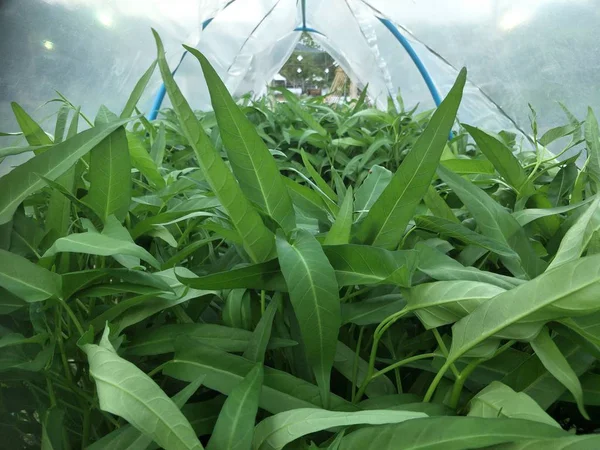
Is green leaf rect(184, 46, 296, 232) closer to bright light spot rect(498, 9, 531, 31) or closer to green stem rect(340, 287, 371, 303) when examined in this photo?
green stem rect(340, 287, 371, 303)

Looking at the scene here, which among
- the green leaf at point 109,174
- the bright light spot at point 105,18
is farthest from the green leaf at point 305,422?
the bright light spot at point 105,18

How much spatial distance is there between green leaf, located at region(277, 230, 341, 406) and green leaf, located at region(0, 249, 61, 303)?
0.14 m

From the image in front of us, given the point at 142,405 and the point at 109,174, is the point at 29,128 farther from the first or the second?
the point at 142,405

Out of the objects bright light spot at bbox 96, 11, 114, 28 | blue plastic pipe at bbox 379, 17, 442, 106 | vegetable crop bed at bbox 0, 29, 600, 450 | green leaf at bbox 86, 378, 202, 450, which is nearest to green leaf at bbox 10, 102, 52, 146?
vegetable crop bed at bbox 0, 29, 600, 450

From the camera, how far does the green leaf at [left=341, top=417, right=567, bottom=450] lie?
0.22m

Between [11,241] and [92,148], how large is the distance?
9cm

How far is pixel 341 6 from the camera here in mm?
3193

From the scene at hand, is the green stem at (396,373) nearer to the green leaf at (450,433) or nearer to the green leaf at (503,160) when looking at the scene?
the green leaf at (450,433)

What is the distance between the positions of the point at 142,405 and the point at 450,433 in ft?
0.49

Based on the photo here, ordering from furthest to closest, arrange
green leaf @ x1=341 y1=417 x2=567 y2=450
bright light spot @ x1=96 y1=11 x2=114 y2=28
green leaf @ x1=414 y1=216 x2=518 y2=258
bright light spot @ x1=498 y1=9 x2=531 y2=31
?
bright light spot @ x1=498 y1=9 x2=531 y2=31
bright light spot @ x1=96 y1=11 x2=114 y2=28
green leaf @ x1=414 y1=216 x2=518 y2=258
green leaf @ x1=341 y1=417 x2=567 y2=450

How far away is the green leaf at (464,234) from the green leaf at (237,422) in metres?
0.18

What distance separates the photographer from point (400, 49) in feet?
9.12

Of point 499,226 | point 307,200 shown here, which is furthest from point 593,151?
point 307,200

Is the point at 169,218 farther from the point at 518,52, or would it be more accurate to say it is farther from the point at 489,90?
the point at 489,90
